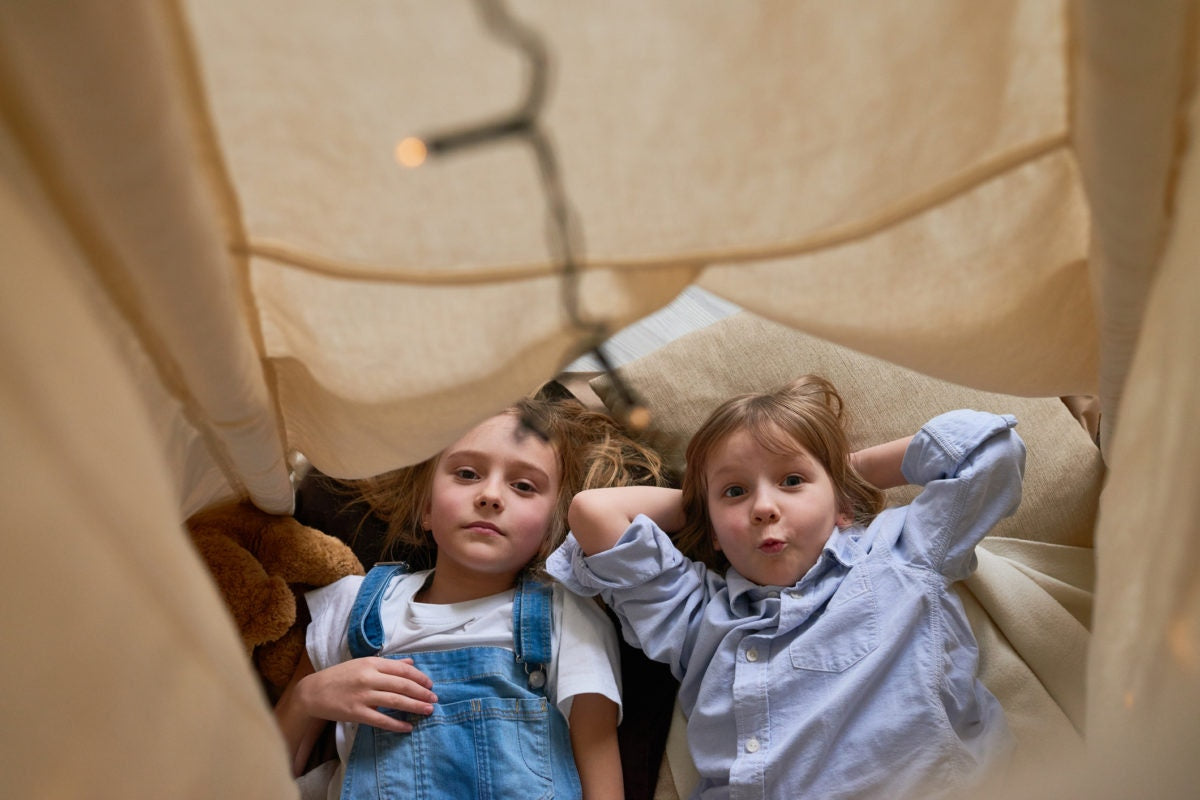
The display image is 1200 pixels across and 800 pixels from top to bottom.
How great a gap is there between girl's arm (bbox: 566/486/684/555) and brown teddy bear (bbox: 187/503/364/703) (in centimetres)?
32

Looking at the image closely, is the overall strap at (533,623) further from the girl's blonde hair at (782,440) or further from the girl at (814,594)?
the girl's blonde hair at (782,440)

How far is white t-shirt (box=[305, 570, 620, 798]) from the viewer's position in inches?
44.6

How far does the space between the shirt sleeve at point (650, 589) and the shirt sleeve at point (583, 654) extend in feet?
0.09

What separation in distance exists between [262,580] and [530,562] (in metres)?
0.33

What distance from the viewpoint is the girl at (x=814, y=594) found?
1.01m

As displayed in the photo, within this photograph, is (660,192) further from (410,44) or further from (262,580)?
(262,580)

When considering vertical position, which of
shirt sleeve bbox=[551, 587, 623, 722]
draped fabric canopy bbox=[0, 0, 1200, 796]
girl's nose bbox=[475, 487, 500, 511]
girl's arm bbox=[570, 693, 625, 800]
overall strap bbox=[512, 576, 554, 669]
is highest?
draped fabric canopy bbox=[0, 0, 1200, 796]

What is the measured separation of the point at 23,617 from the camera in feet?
1.52

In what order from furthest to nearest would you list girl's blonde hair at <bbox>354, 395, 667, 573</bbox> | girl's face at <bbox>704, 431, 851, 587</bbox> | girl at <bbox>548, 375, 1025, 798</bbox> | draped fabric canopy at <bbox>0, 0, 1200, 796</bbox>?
1. girl's blonde hair at <bbox>354, 395, 667, 573</bbox>
2. girl's face at <bbox>704, 431, 851, 587</bbox>
3. girl at <bbox>548, 375, 1025, 798</bbox>
4. draped fabric canopy at <bbox>0, 0, 1200, 796</bbox>

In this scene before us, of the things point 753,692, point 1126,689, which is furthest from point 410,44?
point 753,692

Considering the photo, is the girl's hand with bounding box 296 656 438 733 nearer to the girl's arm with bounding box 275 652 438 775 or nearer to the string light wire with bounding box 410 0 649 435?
the girl's arm with bounding box 275 652 438 775

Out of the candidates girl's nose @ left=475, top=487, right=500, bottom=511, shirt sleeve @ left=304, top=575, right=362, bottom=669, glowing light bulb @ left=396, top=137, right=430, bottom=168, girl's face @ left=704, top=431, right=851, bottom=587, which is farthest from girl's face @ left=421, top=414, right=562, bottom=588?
glowing light bulb @ left=396, top=137, right=430, bottom=168

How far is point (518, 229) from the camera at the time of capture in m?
0.60

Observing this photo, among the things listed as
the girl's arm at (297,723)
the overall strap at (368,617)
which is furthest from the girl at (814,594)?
the girl's arm at (297,723)
